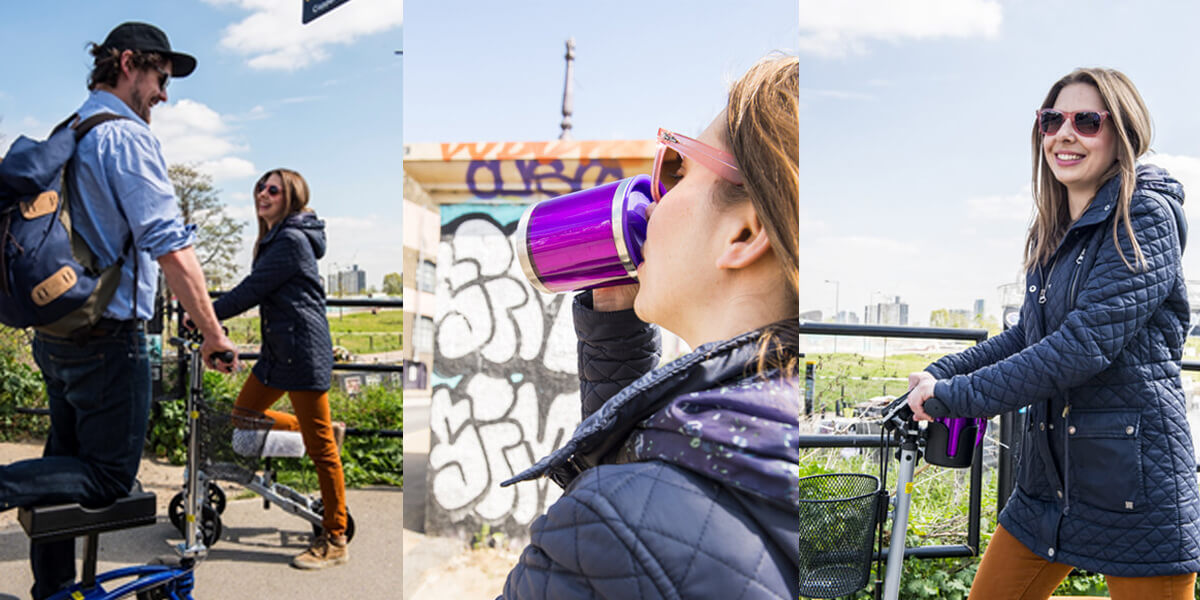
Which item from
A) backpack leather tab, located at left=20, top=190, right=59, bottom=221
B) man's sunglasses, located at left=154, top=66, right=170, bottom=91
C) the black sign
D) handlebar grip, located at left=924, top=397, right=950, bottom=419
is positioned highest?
man's sunglasses, located at left=154, top=66, right=170, bottom=91

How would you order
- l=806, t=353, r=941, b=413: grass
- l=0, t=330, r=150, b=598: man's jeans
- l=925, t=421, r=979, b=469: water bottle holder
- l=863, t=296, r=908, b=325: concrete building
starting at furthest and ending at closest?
l=863, t=296, r=908, b=325: concrete building, l=0, t=330, r=150, b=598: man's jeans, l=925, t=421, r=979, b=469: water bottle holder, l=806, t=353, r=941, b=413: grass

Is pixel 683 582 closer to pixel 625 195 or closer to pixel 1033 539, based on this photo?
pixel 625 195

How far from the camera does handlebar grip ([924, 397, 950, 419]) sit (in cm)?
131

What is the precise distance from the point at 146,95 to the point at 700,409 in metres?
2.04

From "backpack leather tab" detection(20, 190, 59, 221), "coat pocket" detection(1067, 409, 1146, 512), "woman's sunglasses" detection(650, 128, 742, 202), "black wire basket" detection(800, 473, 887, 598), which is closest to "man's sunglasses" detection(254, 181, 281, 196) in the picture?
"backpack leather tab" detection(20, 190, 59, 221)

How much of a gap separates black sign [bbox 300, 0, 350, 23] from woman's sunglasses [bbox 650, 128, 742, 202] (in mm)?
361

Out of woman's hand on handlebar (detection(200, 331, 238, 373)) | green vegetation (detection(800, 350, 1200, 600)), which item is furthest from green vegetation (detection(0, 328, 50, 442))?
green vegetation (detection(800, 350, 1200, 600))

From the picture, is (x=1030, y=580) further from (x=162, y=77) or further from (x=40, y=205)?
(x=162, y=77)

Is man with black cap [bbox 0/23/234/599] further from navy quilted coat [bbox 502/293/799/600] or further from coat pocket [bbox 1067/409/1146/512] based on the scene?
coat pocket [bbox 1067/409/1146/512]

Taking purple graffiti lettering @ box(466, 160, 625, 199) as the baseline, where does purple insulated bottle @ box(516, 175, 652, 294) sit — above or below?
below

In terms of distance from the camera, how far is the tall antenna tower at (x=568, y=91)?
40 cm

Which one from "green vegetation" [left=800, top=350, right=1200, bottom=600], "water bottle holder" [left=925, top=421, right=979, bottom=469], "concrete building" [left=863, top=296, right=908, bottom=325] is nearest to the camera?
"water bottle holder" [left=925, top=421, right=979, bottom=469]

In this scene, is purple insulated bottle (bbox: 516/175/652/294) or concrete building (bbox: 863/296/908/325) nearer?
purple insulated bottle (bbox: 516/175/652/294)

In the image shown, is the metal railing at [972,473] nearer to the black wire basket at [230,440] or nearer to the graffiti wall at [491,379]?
the graffiti wall at [491,379]
